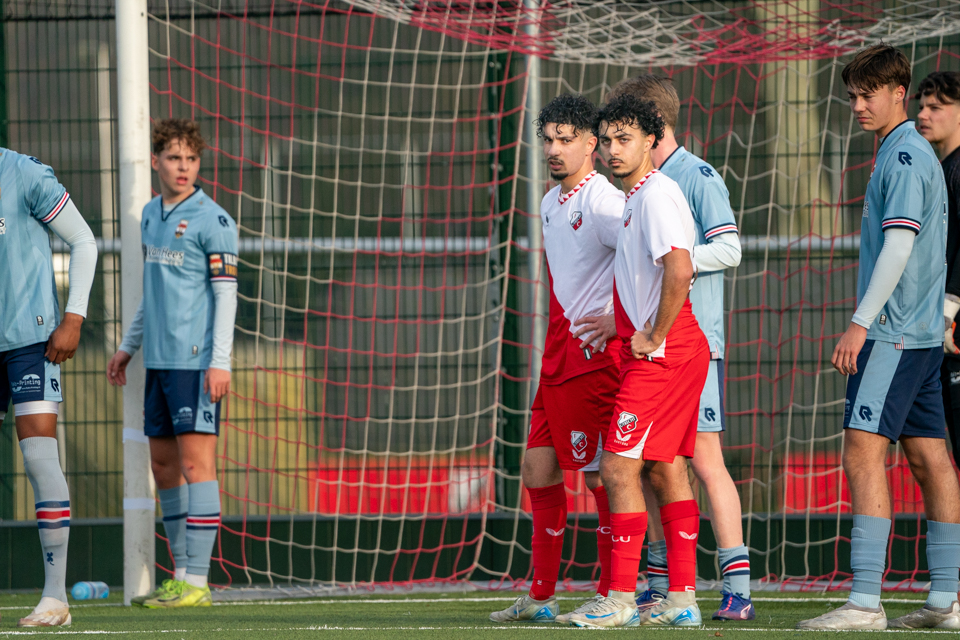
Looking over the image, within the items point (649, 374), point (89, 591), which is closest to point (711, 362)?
point (649, 374)

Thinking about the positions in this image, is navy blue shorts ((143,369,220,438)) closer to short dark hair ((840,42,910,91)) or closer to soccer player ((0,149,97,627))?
soccer player ((0,149,97,627))

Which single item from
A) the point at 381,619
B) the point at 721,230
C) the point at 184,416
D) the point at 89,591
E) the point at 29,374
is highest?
the point at 721,230

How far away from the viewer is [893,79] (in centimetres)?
363

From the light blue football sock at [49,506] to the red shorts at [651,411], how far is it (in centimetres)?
205

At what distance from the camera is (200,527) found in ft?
15.5

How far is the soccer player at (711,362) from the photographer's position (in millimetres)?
3879

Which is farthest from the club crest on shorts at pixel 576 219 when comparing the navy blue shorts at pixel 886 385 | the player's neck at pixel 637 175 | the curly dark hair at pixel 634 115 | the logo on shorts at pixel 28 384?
the logo on shorts at pixel 28 384

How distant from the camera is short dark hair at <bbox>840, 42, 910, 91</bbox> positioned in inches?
142

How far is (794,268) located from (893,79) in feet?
9.07

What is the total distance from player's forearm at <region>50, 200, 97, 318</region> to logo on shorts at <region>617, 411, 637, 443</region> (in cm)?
209

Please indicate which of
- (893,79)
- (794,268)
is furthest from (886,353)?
(794,268)

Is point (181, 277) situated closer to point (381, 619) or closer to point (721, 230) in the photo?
point (381, 619)

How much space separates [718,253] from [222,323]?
2202 mm

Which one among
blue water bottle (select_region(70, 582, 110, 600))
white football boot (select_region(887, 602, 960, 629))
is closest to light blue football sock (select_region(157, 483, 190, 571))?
blue water bottle (select_region(70, 582, 110, 600))
